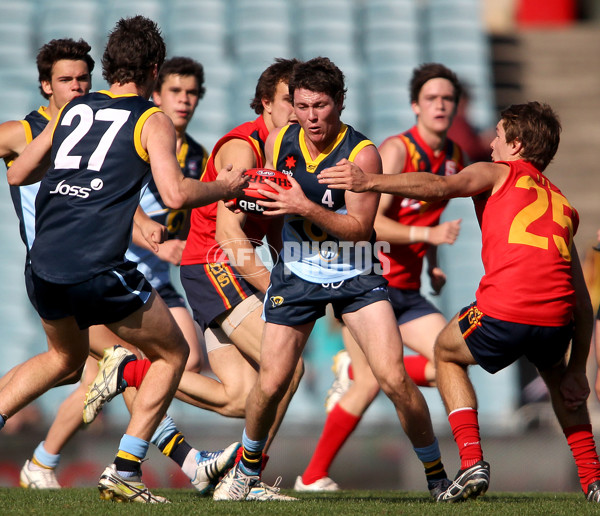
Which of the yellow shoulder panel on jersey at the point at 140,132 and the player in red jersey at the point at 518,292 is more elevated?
the yellow shoulder panel on jersey at the point at 140,132

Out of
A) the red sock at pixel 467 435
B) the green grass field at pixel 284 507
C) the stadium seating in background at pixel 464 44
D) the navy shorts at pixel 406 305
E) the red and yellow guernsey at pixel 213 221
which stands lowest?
the green grass field at pixel 284 507

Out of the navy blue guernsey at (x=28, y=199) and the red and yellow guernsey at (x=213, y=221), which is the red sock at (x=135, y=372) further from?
the navy blue guernsey at (x=28, y=199)

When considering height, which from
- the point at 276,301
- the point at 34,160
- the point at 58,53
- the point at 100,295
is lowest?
the point at 276,301

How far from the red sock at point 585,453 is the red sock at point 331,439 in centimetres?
195

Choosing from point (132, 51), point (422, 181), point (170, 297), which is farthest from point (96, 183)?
point (170, 297)

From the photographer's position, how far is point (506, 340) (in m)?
4.58

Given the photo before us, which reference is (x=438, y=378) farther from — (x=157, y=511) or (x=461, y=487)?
(x=157, y=511)

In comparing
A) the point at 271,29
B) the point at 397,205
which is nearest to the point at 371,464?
the point at 397,205

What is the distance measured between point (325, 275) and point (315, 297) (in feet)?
0.46

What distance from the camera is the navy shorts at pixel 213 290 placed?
5.56m

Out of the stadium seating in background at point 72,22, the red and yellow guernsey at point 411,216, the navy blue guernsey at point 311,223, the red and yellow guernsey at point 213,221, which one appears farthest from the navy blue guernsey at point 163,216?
the stadium seating in background at point 72,22

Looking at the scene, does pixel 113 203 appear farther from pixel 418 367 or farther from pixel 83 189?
pixel 418 367

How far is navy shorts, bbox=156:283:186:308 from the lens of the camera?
20.7 feet

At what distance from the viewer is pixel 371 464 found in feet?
28.3
